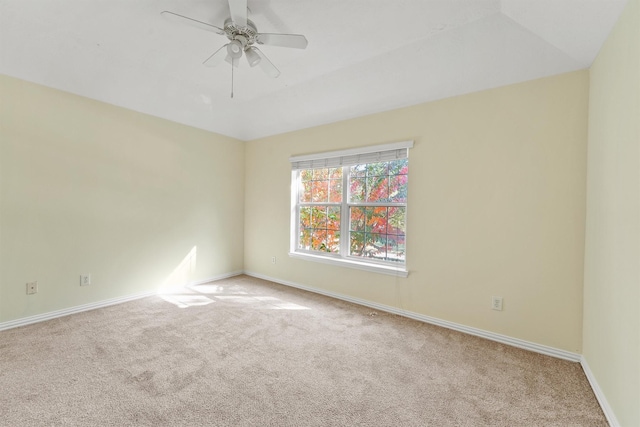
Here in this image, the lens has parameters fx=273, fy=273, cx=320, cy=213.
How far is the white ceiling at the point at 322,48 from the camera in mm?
1952

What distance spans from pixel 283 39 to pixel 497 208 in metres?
2.33

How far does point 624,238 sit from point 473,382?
1.27 meters

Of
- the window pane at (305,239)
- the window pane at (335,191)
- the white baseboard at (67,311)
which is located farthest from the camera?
the window pane at (305,239)

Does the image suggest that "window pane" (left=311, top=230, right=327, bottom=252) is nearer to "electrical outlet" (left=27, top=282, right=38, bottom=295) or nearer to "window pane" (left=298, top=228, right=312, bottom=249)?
"window pane" (left=298, top=228, right=312, bottom=249)

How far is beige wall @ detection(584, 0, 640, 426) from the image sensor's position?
4.51 feet

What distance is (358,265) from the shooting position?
3.45m

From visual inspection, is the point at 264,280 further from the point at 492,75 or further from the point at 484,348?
the point at 492,75

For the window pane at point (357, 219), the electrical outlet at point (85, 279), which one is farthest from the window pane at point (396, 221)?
the electrical outlet at point (85, 279)

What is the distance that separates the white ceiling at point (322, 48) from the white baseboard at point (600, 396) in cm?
229

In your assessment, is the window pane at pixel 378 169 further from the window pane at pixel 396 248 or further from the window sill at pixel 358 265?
the window sill at pixel 358 265

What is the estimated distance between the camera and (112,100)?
316cm

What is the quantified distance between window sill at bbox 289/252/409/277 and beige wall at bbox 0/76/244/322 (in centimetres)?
156

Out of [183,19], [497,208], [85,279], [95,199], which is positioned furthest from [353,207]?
[85,279]

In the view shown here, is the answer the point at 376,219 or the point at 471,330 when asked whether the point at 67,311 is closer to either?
→ the point at 376,219
